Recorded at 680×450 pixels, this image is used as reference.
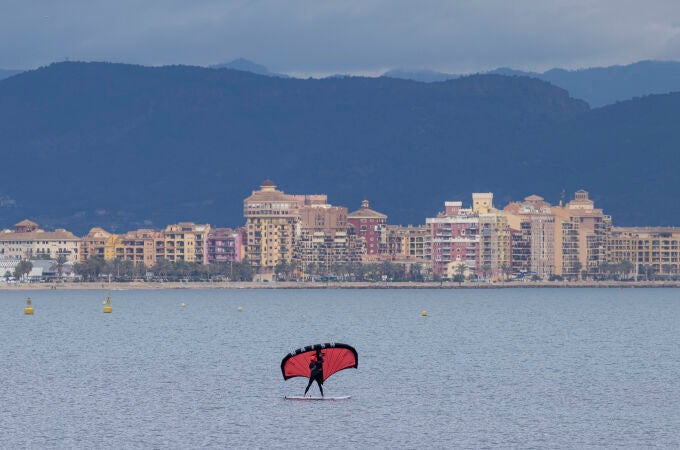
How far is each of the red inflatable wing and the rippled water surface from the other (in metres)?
1.52

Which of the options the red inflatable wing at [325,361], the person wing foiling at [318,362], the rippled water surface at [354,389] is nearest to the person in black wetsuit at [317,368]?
the person wing foiling at [318,362]

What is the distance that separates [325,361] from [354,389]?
Result: 6.34 m

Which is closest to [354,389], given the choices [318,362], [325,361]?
[325,361]

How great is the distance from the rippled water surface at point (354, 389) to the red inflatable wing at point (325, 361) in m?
1.52

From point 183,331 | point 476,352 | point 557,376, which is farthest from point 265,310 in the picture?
point 557,376

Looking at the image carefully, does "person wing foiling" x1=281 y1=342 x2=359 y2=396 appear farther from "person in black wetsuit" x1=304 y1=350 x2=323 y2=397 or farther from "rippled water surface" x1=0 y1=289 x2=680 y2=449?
"rippled water surface" x1=0 y1=289 x2=680 y2=449

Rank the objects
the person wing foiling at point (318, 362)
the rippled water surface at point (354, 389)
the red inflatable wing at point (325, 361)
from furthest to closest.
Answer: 1. the red inflatable wing at point (325, 361)
2. the person wing foiling at point (318, 362)
3. the rippled water surface at point (354, 389)

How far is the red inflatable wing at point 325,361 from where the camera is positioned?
67.4 meters

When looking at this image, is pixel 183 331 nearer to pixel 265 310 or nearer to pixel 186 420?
pixel 265 310

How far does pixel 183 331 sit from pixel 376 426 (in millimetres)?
75481

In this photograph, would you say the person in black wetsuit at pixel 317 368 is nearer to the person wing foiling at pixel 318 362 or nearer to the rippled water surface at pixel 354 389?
the person wing foiling at pixel 318 362

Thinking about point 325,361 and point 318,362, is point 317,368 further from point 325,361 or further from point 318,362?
point 325,361

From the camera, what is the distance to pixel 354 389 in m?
74.8

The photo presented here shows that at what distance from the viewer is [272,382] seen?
78875mm
